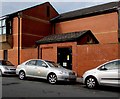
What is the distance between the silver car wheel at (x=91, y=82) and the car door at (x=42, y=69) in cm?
316

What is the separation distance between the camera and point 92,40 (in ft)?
69.0

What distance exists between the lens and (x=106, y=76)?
Answer: 466 inches

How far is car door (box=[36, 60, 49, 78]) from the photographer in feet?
49.5

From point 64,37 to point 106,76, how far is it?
9.14 meters

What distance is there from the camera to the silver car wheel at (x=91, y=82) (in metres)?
12.4

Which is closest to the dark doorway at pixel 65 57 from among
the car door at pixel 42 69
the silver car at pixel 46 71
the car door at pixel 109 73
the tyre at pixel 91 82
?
the silver car at pixel 46 71

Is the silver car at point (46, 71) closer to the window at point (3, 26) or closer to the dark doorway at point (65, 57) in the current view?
the dark doorway at point (65, 57)

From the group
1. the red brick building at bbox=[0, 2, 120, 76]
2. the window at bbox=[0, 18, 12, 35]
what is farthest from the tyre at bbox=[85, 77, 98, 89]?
the window at bbox=[0, 18, 12, 35]

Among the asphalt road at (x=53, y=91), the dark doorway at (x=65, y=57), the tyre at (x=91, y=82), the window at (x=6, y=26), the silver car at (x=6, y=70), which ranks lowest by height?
the asphalt road at (x=53, y=91)

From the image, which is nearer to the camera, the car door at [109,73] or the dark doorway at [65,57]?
the car door at [109,73]

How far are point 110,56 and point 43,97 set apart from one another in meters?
8.23

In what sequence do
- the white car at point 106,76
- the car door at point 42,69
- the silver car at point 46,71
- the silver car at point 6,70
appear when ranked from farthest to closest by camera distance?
the silver car at point 6,70 < the car door at point 42,69 < the silver car at point 46,71 < the white car at point 106,76

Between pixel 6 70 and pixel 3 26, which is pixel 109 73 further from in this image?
pixel 3 26

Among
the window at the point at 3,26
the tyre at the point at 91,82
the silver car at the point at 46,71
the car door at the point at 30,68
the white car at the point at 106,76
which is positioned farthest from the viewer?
the window at the point at 3,26
